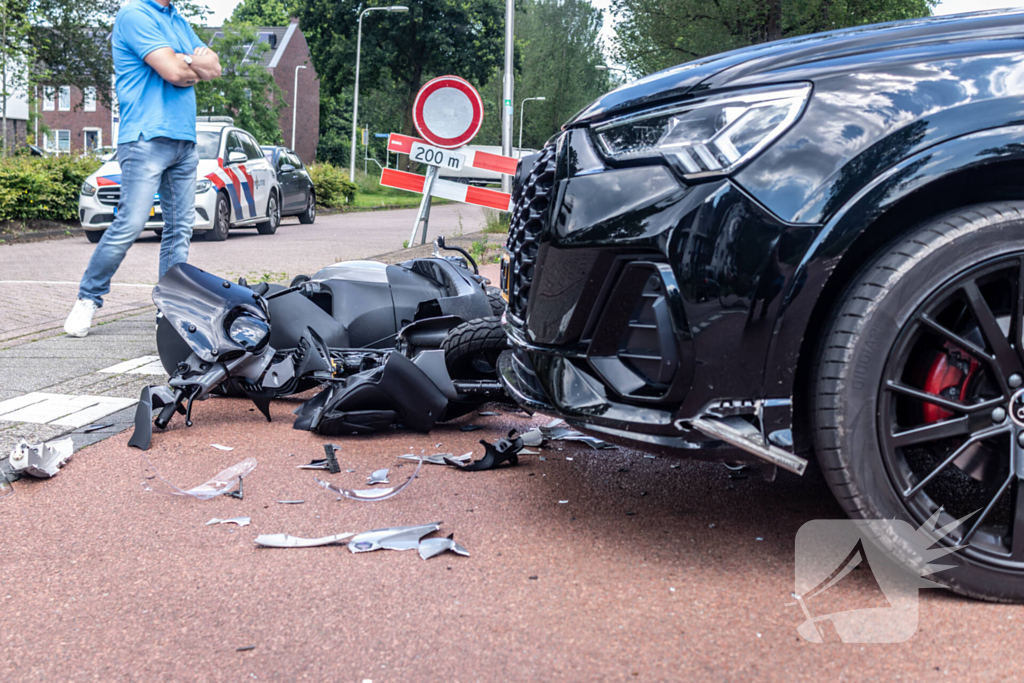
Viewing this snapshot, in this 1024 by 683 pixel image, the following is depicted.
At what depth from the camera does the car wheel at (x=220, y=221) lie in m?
14.4

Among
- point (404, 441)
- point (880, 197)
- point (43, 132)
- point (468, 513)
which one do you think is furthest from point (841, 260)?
point (43, 132)

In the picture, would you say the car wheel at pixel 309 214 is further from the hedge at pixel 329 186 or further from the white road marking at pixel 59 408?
the white road marking at pixel 59 408

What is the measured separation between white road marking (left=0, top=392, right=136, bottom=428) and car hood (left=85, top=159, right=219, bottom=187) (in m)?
9.86

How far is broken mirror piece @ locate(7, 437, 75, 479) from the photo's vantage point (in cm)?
326

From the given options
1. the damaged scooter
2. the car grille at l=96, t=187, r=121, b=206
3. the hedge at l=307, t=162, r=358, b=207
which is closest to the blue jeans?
the damaged scooter

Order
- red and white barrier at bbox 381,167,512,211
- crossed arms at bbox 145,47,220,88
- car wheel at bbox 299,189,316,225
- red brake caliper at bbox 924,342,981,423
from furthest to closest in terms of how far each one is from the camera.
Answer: car wheel at bbox 299,189,316,225, red and white barrier at bbox 381,167,512,211, crossed arms at bbox 145,47,220,88, red brake caliper at bbox 924,342,981,423

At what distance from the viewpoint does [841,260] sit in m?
2.25

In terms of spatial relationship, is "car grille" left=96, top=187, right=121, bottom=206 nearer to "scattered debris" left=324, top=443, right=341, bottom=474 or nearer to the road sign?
the road sign

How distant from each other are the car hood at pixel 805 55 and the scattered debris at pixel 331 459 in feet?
4.83

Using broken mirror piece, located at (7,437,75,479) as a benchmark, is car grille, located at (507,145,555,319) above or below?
above

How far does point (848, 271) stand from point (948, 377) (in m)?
0.35

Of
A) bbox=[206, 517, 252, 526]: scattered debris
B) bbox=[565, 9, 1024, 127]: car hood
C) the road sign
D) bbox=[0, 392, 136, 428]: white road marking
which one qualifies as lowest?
bbox=[0, 392, 136, 428]: white road marking

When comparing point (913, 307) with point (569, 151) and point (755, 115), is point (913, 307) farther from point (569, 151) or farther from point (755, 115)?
point (569, 151)

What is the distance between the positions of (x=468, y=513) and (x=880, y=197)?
56.9 inches
